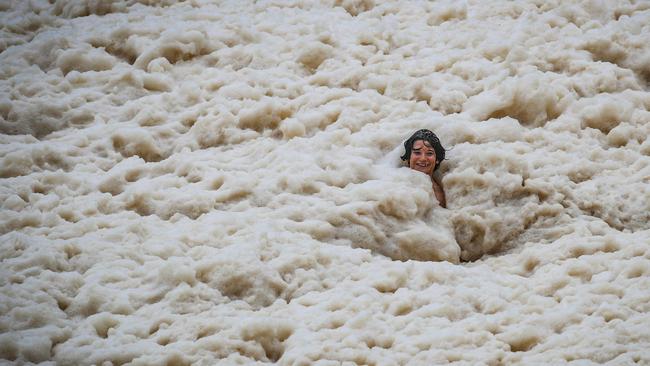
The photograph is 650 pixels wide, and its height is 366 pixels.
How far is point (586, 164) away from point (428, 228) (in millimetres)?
935

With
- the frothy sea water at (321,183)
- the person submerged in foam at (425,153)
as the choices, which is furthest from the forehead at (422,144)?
the frothy sea water at (321,183)

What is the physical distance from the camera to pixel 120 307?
10.0 ft

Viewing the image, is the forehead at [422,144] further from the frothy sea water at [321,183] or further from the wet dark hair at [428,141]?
the frothy sea water at [321,183]

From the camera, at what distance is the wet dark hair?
12.4ft

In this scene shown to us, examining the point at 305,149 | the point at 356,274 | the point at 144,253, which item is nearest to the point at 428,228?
the point at 356,274

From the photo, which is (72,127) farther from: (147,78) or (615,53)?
(615,53)

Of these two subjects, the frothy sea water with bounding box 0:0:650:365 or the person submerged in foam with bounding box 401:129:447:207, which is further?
the person submerged in foam with bounding box 401:129:447:207

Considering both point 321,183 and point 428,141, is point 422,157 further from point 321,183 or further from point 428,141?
point 321,183

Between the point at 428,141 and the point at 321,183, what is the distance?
1.94 feet

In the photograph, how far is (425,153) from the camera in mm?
3754

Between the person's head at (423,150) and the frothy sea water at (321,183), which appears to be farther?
the person's head at (423,150)

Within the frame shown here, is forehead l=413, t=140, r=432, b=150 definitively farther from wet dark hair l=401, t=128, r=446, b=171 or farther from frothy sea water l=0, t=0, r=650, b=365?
frothy sea water l=0, t=0, r=650, b=365

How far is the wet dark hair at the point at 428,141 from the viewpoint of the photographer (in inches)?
148

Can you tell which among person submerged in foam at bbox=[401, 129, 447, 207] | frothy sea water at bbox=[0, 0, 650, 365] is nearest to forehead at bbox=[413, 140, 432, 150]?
person submerged in foam at bbox=[401, 129, 447, 207]
